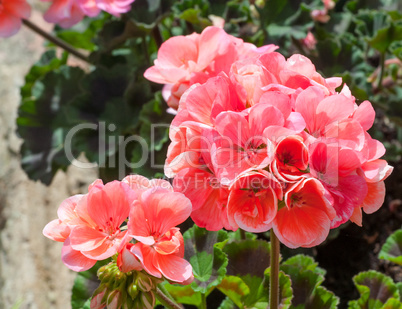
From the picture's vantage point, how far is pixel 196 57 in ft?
3.34

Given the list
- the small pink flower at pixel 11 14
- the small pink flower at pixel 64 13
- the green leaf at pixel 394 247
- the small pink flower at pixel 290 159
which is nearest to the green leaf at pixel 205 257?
the small pink flower at pixel 290 159

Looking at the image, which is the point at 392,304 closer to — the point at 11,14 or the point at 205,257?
the point at 205,257

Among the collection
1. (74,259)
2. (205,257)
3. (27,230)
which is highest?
(74,259)

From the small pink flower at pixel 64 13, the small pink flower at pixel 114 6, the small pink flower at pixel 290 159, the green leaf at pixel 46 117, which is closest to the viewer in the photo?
the small pink flower at pixel 290 159

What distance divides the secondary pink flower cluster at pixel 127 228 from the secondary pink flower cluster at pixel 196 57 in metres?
0.27

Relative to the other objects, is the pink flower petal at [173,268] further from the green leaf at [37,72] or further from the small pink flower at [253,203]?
the green leaf at [37,72]

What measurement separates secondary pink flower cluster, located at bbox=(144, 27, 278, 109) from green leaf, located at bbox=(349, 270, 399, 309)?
1.89 feet

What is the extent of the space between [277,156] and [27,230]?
156cm

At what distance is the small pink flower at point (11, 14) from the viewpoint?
1.61 metres

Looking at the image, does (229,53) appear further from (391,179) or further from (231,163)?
(391,179)

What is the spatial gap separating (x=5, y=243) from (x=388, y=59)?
167 cm

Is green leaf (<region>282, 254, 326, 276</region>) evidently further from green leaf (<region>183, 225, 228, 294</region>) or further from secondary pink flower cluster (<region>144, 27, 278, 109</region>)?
→ secondary pink flower cluster (<region>144, 27, 278, 109</region>)

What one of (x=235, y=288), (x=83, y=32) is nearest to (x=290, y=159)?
(x=235, y=288)

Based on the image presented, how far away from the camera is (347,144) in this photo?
687 millimetres
